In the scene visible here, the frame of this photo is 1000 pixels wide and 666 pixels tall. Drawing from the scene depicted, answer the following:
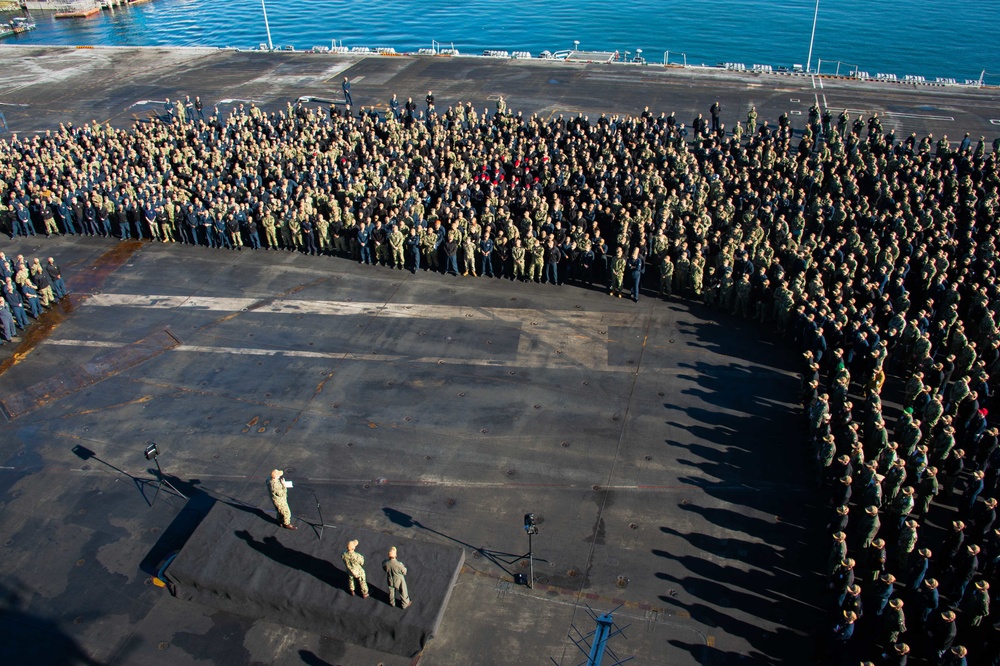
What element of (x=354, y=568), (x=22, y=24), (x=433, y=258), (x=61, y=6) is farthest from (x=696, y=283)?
(x=61, y=6)

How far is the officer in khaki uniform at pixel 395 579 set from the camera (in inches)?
506

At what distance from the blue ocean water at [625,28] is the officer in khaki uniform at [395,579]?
2739 inches

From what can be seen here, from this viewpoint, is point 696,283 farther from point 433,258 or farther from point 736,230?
point 433,258

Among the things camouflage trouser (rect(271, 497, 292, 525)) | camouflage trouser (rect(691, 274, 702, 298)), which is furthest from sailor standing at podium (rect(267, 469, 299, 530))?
camouflage trouser (rect(691, 274, 702, 298))

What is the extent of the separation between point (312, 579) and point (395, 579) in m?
2.13

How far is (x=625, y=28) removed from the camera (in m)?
86.6

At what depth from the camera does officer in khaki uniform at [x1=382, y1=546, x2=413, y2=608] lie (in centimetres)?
1284

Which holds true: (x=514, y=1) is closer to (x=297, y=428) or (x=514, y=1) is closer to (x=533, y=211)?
(x=533, y=211)

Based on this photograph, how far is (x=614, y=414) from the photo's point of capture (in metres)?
19.1

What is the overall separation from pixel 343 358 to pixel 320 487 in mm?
5475

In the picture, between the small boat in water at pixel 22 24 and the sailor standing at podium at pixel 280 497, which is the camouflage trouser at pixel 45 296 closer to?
the sailor standing at podium at pixel 280 497

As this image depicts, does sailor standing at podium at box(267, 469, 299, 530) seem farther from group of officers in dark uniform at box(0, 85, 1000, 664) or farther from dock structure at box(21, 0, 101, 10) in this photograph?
dock structure at box(21, 0, 101, 10)

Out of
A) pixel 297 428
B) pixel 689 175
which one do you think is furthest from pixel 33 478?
pixel 689 175

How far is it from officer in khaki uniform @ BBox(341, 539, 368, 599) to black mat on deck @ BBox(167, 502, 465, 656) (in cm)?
29
